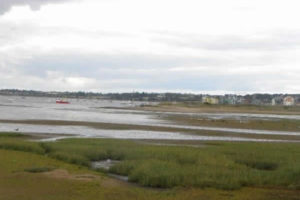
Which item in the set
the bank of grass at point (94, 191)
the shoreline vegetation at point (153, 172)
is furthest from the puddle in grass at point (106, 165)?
the bank of grass at point (94, 191)

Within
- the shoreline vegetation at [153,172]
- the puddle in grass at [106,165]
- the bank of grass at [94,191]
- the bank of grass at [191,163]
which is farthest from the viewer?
the puddle in grass at [106,165]

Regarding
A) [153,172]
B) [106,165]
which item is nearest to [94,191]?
[153,172]

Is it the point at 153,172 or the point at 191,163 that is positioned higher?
the point at 153,172

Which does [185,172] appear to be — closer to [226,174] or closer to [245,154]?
[226,174]

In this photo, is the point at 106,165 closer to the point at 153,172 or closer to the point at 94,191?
the point at 153,172

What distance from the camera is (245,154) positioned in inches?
1155

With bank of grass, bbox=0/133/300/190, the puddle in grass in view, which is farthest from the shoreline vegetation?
the puddle in grass

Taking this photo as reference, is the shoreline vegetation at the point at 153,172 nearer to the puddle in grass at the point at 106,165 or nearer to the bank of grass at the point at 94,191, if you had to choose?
the bank of grass at the point at 94,191

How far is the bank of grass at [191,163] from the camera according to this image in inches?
801

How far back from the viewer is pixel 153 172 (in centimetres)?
2108

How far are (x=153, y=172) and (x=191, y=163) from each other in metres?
4.53

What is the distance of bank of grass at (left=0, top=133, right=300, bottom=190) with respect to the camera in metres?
20.3

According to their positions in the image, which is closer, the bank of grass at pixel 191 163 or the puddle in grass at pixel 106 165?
the bank of grass at pixel 191 163

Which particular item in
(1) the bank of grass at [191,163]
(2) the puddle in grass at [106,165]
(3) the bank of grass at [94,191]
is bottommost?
(2) the puddle in grass at [106,165]
